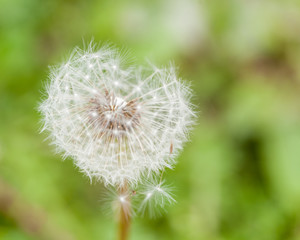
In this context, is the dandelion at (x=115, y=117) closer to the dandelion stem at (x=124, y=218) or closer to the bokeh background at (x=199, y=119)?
the dandelion stem at (x=124, y=218)

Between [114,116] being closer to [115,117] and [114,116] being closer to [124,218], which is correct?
[115,117]

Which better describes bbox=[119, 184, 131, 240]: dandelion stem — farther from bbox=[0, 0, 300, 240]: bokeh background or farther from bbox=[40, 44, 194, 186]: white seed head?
bbox=[0, 0, 300, 240]: bokeh background

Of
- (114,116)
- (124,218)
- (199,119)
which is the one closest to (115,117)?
(114,116)

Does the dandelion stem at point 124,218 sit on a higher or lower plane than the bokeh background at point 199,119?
lower

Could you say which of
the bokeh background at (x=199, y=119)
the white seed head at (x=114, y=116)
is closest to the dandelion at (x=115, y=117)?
the white seed head at (x=114, y=116)

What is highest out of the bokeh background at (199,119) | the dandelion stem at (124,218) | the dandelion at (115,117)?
the bokeh background at (199,119)

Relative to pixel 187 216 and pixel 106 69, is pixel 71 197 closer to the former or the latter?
pixel 187 216

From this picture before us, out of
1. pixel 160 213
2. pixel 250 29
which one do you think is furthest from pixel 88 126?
pixel 250 29
